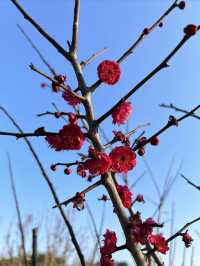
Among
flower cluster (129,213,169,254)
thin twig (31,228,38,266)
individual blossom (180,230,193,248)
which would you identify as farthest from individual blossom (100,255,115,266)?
thin twig (31,228,38,266)

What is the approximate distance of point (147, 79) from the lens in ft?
4.16

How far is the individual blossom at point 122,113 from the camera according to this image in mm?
1560

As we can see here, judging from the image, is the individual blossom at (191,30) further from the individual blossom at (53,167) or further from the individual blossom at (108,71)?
the individual blossom at (53,167)

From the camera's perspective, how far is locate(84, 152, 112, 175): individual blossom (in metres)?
1.28

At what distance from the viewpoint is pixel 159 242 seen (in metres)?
1.32

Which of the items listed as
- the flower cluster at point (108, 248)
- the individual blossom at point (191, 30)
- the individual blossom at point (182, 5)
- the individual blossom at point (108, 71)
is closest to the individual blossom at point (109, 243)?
the flower cluster at point (108, 248)

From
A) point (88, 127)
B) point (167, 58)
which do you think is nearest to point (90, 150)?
point (88, 127)

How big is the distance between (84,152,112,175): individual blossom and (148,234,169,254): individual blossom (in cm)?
24

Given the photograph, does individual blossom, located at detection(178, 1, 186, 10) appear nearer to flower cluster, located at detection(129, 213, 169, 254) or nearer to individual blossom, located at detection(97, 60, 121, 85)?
individual blossom, located at detection(97, 60, 121, 85)

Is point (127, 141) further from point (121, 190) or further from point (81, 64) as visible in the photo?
point (81, 64)

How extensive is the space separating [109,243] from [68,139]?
347 millimetres

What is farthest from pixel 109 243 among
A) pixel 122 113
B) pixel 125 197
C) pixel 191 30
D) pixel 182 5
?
pixel 182 5

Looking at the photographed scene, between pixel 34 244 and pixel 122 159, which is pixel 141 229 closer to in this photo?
pixel 122 159

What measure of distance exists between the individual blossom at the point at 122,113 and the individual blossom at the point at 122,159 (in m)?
0.19
